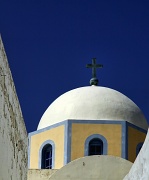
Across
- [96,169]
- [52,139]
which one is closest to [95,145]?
[52,139]

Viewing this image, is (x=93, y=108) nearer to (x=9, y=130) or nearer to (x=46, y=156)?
(x=46, y=156)

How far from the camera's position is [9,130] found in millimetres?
6441

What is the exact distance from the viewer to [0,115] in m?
5.69

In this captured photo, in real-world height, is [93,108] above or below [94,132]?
above

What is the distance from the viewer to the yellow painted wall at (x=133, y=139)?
53.4 ft

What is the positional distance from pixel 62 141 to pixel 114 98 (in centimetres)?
195

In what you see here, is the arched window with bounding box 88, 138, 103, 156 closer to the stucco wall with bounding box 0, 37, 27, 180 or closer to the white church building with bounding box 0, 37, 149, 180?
the white church building with bounding box 0, 37, 149, 180

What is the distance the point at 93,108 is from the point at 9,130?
1024 centimetres

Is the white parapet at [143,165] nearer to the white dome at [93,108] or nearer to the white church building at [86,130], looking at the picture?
the white church building at [86,130]

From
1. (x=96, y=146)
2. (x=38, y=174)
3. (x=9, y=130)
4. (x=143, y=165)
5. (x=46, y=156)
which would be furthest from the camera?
(x=46, y=156)

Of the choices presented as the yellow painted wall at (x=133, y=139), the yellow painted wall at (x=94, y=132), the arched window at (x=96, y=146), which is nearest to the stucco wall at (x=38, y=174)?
the yellow painted wall at (x=94, y=132)

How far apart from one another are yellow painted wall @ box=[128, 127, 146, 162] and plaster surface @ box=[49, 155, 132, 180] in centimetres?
339

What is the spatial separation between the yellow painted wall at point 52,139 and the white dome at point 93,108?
29cm

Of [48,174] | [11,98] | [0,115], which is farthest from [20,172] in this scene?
[48,174]
